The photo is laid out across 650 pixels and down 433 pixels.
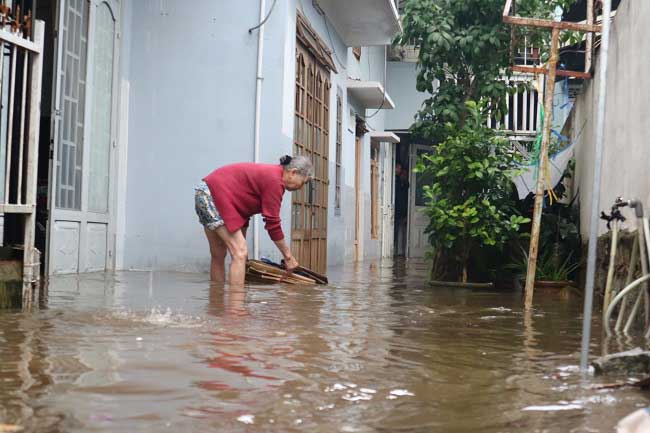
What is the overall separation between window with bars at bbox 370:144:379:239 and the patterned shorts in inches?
524

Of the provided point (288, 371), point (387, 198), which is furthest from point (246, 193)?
point (387, 198)

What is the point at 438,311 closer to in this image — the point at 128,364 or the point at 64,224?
the point at 128,364

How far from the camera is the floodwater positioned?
2.45m

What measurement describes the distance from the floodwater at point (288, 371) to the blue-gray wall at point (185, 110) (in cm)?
381

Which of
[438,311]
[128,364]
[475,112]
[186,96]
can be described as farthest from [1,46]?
[475,112]

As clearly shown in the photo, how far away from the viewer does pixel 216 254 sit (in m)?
7.76

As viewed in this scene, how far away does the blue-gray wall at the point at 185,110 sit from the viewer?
9.91 meters

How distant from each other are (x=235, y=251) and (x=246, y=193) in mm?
508

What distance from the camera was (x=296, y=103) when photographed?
440 inches

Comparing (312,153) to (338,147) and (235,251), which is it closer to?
(338,147)

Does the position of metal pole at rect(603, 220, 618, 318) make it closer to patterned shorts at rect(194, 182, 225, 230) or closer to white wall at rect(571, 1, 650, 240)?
white wall at rect(571, 1, 650, 240)

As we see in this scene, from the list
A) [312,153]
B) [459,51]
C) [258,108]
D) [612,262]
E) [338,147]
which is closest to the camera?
[612,262]

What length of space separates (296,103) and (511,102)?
11.4 m

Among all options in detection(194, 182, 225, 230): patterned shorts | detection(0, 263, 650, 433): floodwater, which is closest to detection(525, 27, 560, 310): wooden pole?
detection(0, 263, 650, 433): floodwater
